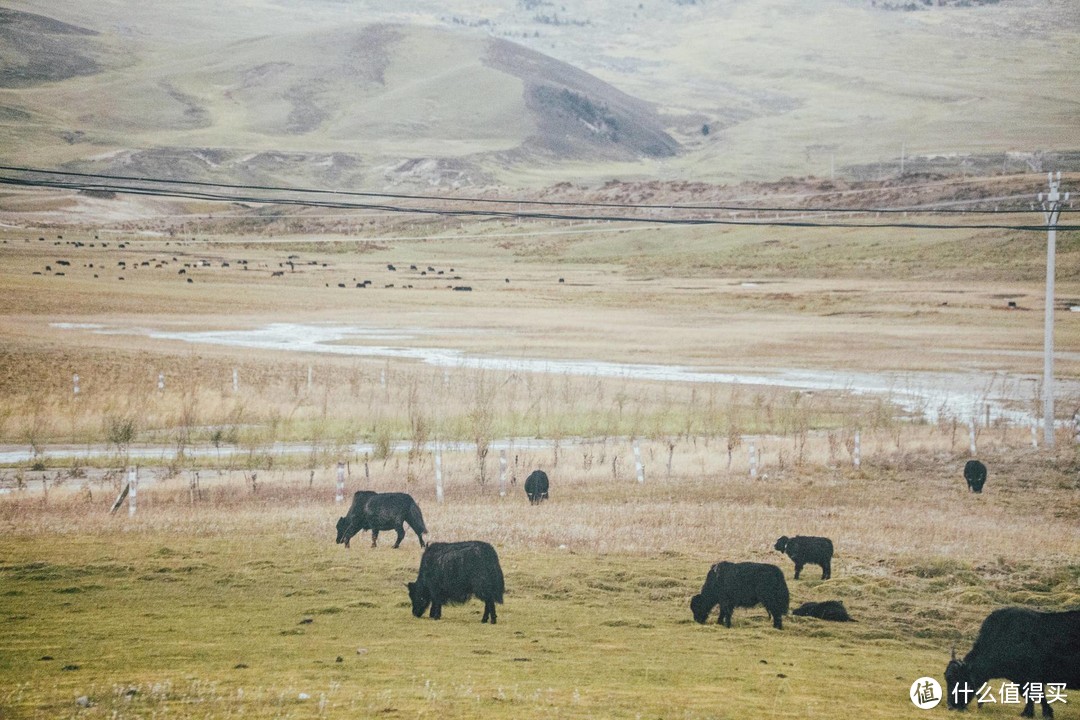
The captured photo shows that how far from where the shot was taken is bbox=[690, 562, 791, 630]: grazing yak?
15461 mm

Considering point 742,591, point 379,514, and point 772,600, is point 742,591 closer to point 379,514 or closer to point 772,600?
point 772,600

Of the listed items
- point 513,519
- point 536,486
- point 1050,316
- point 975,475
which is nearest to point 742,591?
point 513,519

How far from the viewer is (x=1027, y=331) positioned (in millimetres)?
67812

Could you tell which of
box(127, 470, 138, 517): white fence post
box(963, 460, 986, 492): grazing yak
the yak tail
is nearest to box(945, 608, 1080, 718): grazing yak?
the yak tail

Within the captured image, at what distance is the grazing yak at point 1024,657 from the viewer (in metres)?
11.8

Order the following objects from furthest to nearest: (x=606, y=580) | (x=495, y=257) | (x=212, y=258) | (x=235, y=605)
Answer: (x=495, y=257) < (x=212, y=258) < (x=606, y=580) < (x=235, y=605)

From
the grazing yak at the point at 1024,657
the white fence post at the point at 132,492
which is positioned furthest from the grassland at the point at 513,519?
the grazing yak at the point at 1024,657

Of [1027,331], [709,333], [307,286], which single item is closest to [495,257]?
[307,286]

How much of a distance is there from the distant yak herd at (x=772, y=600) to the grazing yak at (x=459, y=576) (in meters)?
0.01

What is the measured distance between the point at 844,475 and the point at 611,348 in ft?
114

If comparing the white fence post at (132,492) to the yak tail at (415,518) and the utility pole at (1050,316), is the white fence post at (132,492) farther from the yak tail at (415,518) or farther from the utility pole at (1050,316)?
the utility pole at (1050,316)

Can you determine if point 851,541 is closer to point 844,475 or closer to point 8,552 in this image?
point 844,475

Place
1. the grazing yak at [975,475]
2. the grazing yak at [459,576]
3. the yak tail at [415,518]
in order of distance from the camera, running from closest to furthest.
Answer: the grazing yak at [459,576] → the yak tail at [415,518] → the grazing yak at [975,475]

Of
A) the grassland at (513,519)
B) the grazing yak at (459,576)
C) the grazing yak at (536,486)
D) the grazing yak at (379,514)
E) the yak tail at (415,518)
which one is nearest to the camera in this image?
the grassland at (513,519)
